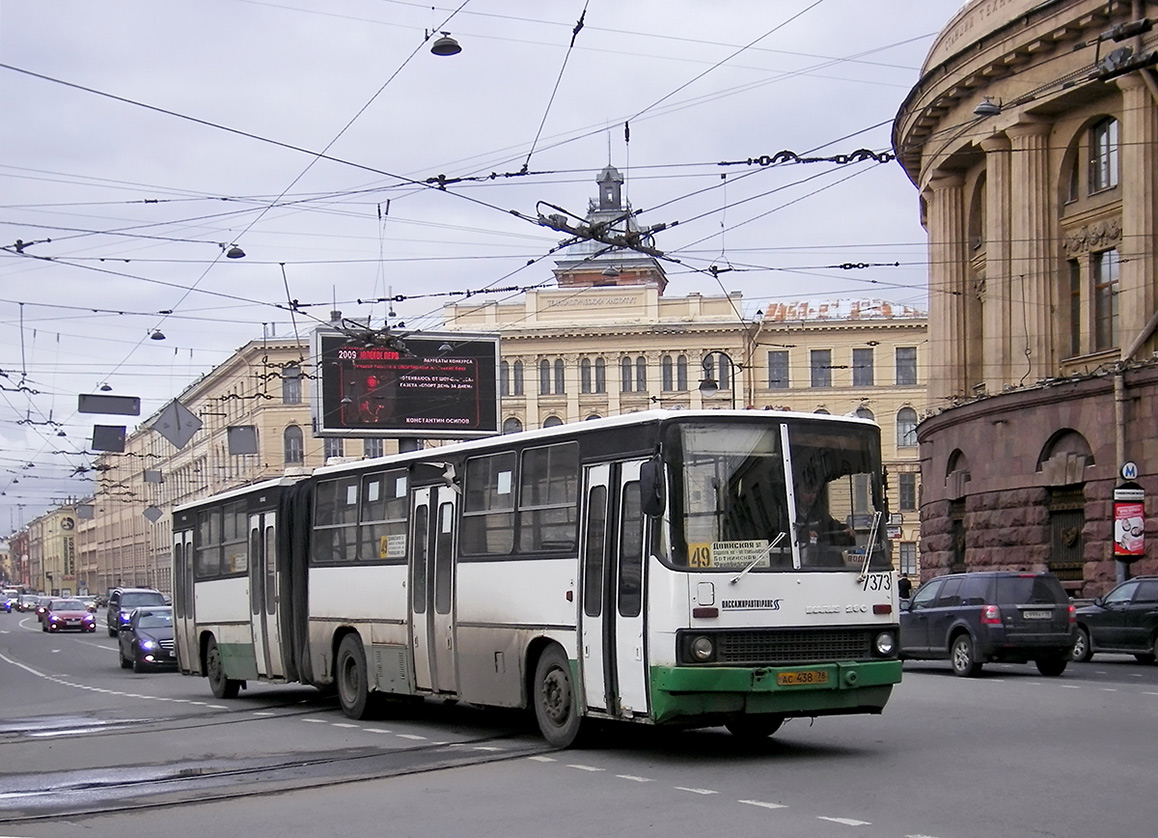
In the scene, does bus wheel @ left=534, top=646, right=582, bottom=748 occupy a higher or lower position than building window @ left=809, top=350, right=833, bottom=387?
lower

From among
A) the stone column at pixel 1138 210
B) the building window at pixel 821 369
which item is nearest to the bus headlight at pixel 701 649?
the stone column at pixel 1138 210

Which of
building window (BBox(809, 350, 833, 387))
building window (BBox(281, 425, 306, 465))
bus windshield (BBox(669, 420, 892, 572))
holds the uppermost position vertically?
building window (BBox(809, 350, 833, 387))

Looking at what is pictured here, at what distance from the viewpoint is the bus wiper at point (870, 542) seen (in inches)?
523

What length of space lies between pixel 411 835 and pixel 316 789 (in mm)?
2425

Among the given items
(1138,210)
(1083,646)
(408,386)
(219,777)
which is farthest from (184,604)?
(1138,210)

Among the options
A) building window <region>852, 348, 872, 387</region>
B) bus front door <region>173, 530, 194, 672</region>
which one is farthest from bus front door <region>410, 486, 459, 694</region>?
building window <region>852, 348, 872, 387</region>

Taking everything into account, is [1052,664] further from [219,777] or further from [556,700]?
[219,777]

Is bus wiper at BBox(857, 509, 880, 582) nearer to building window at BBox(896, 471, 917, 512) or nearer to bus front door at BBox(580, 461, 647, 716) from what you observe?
bus front door at BBox(580, 461, 647, 716)

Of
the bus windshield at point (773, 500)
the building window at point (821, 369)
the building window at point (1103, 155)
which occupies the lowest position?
the bus windshield at point (773, 500)

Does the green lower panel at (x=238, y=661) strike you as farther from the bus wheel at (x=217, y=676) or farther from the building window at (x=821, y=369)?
the building window at (x=821, y=369)

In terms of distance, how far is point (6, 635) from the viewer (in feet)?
203

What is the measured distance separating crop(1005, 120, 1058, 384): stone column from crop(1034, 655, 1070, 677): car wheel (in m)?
13.6

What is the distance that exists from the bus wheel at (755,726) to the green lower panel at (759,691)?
604 mm

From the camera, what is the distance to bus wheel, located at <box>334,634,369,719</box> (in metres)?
18.1
